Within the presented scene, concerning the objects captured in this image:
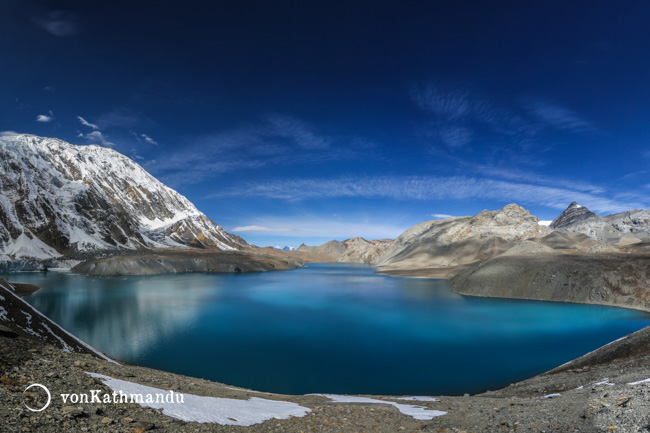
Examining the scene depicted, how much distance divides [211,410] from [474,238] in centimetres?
17226

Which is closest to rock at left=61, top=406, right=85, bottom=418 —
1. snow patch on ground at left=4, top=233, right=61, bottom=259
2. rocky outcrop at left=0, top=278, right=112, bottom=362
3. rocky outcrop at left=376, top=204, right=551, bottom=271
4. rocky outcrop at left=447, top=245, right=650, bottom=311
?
rocky outcrop at left=0, top=278, right=112, bottom=362

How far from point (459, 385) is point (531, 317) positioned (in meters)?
36.1

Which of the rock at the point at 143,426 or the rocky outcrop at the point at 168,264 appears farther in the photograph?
the rocky outcrop at the point at 168,264

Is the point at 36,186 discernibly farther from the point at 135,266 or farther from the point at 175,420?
the point at 175,420

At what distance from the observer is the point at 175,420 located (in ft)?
23.5

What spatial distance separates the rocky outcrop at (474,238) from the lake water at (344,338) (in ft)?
307

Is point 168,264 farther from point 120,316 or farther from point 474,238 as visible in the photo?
point 474,238

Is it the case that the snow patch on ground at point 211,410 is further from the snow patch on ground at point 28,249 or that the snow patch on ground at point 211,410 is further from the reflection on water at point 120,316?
the snow patch on ground at point 28,249

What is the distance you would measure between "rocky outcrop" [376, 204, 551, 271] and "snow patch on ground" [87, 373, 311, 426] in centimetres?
14774

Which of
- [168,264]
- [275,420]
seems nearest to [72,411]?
[275,420]

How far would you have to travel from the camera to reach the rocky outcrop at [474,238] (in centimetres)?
14975

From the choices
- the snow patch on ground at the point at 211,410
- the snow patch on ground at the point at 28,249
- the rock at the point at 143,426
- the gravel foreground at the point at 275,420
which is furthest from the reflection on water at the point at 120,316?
the snow patch on ground at the point at 28,249

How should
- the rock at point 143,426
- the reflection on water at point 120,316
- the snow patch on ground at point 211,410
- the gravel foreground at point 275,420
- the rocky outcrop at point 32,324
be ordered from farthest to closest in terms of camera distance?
the reflection on water at point 120,316 < the rocky outcrop at point 32,324 < the snow patch on ground at point 211,410 < the rock at point 143,426 < the gravel foreground at point 275,420

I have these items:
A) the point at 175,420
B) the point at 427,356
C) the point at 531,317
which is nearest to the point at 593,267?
the point at 531,317
